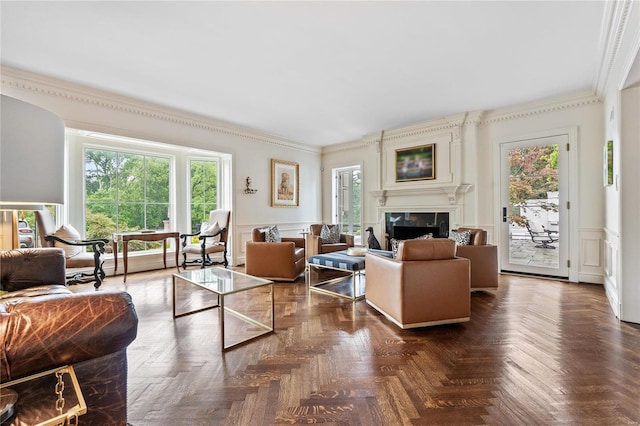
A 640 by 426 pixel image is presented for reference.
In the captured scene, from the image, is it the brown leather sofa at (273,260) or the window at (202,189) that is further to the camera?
the window at (202,189)

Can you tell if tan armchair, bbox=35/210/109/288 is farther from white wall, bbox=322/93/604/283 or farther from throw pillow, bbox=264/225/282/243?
white wall, bbox=322/93/604/283

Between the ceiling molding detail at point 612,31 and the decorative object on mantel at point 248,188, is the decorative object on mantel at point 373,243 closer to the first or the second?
the decorative object on mantel at point 248,188

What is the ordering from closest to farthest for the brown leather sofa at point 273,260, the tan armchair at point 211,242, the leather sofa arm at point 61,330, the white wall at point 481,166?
the leather sofa arm at point 61,330 < the white wall at point 481,166 < the brown leather sofa at point 273,260 < the tan armchair at point 211,242

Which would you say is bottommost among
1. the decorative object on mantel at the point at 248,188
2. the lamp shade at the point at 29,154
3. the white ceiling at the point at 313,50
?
the lamp shade at the point at 29,154

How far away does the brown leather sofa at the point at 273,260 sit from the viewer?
4.18 metres

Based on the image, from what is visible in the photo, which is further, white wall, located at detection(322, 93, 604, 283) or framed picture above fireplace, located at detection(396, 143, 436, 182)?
framed picture above fireplace, located at detection(396, 143, 436, 182)

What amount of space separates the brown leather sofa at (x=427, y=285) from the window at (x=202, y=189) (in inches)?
164

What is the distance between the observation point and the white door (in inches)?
166

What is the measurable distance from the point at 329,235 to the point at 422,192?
75.2 inches

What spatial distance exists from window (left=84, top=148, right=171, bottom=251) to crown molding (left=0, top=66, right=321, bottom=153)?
0.94 metres

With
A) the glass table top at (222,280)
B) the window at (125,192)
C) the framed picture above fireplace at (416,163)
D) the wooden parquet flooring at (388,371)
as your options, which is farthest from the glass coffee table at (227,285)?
the framed picture above fireplace at (416,163)

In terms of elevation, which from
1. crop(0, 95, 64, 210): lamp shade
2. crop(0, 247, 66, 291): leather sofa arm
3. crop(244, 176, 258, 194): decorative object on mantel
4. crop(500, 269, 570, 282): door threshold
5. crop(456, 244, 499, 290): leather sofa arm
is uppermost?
crop(244, 176, 258, 194): decorative object on mantel

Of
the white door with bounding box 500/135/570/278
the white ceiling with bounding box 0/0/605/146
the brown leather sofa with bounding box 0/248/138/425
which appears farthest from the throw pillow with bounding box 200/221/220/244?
the white door with bounding box 500/135/570/278

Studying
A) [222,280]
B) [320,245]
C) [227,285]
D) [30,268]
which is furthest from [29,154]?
[320,245]
